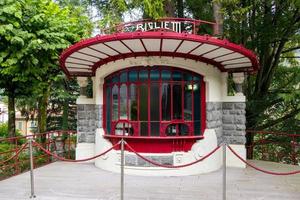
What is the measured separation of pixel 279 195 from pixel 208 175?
6.79 feet

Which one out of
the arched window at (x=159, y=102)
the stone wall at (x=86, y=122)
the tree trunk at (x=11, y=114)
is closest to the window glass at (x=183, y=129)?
the arched window at (x=159, y=102)

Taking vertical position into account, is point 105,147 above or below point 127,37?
below

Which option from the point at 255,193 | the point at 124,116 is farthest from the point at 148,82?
the point at 255,193

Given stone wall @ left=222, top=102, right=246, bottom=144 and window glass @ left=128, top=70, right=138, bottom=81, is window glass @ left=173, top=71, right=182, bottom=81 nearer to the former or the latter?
window glass @ left=128, top=70, right=138, bottom=81

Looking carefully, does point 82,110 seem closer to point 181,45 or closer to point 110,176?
point 110,176

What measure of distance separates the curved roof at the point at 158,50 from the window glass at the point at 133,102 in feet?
2.74

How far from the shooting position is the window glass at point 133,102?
8188 mm

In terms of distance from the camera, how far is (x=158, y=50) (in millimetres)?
7824

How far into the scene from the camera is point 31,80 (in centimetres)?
1029

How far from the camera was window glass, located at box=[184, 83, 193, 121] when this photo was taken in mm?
8219

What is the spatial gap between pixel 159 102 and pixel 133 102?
672mm

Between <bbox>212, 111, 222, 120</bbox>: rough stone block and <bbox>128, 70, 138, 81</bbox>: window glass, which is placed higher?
<bbox>128, 70, 138, 81</bbox>: window glass

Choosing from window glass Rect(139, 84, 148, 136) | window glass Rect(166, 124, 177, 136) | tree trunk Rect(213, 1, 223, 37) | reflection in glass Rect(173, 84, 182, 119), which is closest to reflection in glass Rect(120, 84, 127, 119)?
window glass Rect(139, 84, 148, 136)

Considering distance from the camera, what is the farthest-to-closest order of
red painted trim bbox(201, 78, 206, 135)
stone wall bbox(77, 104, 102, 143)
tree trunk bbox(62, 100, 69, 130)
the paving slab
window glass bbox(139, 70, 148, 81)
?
tree trunk bbox(62, 100, 69, 130)
stone wall bbox(77, 104, 102, 143)
red painted trim bbox(201, 78, 206, 135)
window glass bbox(139, 70, 148, 81)
the paving slab
